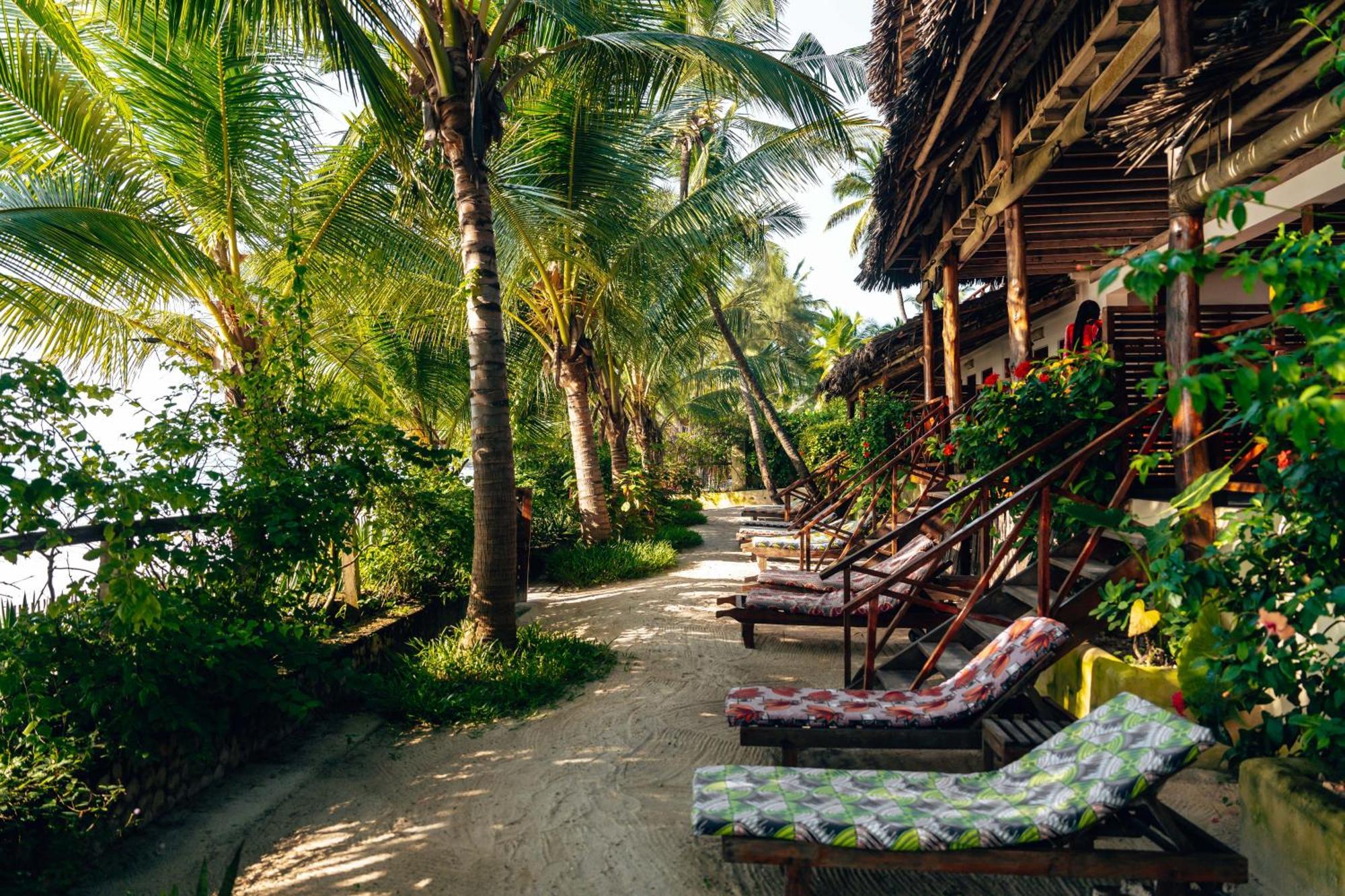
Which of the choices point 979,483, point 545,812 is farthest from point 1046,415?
point 545,812

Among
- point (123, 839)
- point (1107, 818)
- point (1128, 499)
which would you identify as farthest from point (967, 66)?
point (123, 839)

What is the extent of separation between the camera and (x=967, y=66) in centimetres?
544

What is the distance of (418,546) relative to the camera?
22.9ft

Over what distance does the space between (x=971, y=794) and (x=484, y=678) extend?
3.56m

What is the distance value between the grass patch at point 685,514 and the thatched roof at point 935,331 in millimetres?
4768

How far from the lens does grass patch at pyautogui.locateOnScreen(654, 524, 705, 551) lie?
1361 cm

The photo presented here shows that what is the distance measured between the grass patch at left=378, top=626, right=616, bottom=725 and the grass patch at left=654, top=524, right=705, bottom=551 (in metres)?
6.94

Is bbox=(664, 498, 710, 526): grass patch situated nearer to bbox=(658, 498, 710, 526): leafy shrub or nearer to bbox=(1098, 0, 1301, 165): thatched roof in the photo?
bbox=(658, 498, 710, 526): leafy shrub

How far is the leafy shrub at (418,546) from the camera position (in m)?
6.66

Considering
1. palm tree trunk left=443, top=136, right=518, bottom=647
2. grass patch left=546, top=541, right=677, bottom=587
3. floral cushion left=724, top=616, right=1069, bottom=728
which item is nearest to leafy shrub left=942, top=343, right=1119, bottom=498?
floral cushion left=724, top=616, right=1069, bottom=728

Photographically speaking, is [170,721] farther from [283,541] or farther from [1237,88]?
[1237,88]

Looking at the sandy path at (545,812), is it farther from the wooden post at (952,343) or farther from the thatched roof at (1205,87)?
the wooden post at (952,343)

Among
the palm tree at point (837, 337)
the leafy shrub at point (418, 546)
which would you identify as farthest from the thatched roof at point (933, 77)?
the palm tree at point (837, 337)

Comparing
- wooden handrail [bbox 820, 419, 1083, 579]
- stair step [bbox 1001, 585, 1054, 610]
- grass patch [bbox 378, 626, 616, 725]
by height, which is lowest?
grass patch [bbox 378, 626, 616, 725]
